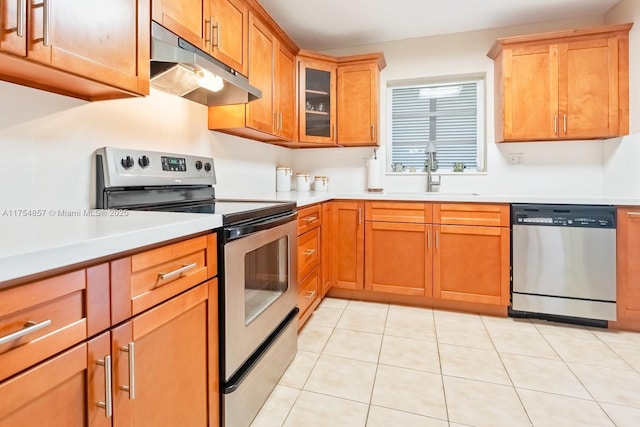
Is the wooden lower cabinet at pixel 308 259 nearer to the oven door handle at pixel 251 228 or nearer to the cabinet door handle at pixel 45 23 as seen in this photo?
the oven door handle at pixel 251 228

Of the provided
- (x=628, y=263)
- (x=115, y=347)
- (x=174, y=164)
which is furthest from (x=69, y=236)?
(x=628, y=263)

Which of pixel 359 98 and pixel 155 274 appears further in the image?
pixel 359 98

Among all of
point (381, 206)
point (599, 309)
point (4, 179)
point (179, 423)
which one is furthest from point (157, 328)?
point (599, 309)

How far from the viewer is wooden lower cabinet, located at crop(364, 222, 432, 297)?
270cm

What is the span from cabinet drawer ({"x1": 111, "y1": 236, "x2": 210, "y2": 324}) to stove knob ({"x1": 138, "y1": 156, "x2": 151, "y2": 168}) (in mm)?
732

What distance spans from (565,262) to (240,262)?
2.28 metres

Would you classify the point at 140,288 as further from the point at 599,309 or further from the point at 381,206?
the point at 599,309

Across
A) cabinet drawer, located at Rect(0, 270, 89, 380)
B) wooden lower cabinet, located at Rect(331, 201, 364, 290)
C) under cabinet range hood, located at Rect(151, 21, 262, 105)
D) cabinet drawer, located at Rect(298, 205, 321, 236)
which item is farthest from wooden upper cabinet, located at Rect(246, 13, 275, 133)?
cabinet drawer, located at Rect(0, 270, 89, 380)

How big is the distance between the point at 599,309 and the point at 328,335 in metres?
1.85

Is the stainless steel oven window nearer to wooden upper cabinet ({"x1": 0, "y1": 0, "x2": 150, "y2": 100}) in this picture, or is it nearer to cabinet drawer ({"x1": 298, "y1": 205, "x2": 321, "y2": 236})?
cabinet drawer ({"x1": 298, "y1": 205, "x2": 321, "y2": 236})

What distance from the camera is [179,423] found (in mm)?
1040

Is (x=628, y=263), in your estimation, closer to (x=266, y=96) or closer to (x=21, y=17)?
(x=266, y=96)

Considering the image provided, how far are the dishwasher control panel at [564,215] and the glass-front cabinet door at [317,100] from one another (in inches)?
65.2

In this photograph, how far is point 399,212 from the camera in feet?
8.98
